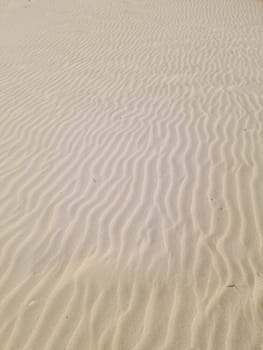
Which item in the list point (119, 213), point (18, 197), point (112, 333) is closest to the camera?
point (112, 333)

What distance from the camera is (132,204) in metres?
4.11

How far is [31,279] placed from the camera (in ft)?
10.6

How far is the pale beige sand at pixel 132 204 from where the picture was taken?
288cm

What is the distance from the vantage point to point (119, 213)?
3.98 metres

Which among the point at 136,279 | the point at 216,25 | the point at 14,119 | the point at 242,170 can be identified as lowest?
the point at 136,279

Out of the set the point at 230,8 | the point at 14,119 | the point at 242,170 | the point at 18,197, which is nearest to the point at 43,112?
the point at 14,119

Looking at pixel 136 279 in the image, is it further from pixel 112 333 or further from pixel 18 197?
pixel 18 197

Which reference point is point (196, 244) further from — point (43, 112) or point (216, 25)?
point (216, 25)

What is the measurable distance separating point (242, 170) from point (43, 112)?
376cm

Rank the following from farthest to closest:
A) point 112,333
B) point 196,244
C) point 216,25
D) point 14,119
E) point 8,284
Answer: point 216,25 → point 14,119 → point 196,244 → point 8,284 → point 112,333

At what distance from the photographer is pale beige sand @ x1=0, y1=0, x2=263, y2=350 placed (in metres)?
2.88

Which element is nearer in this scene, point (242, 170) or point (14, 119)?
point (242, 170)

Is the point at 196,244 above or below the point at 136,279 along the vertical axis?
above

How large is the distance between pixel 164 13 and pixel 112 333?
13.1 m
